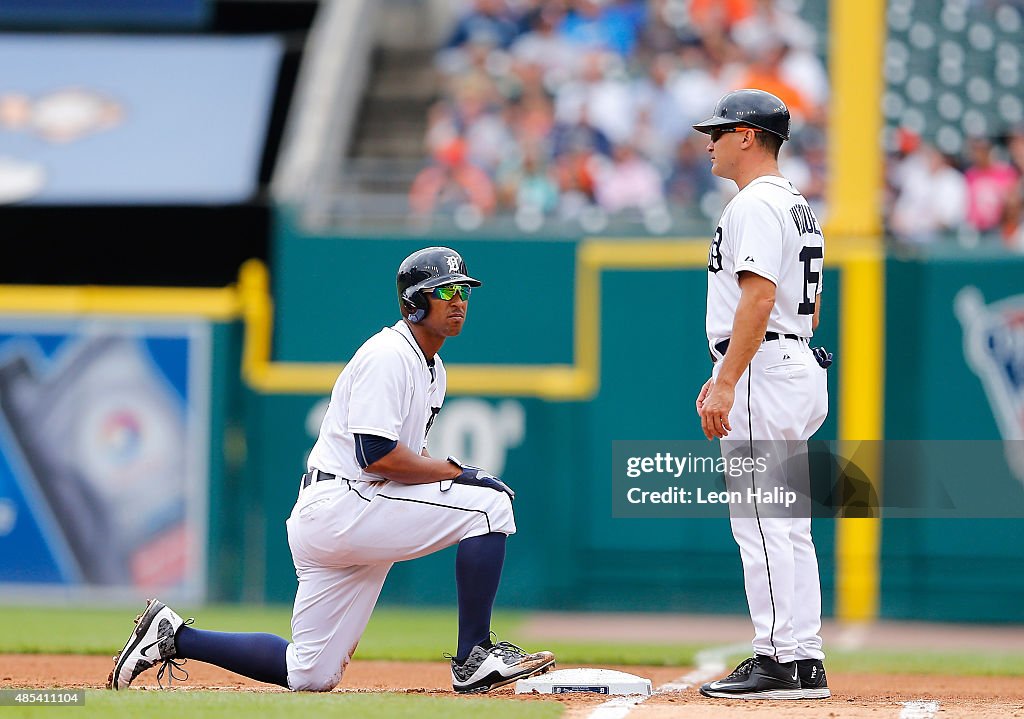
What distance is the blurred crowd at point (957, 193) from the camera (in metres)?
12.6

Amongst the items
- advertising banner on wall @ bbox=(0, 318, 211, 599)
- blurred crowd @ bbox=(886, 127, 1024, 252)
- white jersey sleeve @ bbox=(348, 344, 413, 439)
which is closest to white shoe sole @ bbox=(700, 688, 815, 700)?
white jersey sleeve @ bbox=(348, 344, 413, 439)

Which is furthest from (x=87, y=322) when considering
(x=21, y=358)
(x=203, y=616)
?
(x=203, y=616)

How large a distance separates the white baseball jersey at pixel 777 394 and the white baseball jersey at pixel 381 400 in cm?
105

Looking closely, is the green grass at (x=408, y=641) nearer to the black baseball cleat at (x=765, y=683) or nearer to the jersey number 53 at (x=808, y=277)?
the black baseball cleat at (x=765, y=683)

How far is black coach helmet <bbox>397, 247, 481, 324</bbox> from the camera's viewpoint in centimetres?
595

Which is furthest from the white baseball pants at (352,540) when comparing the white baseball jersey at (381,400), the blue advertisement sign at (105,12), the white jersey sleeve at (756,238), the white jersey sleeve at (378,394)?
the blue advertisement sign at (105,12)

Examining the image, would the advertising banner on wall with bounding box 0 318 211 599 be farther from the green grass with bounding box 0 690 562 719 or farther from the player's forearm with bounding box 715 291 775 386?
the player's forearm with bounding box 715 291 775 386

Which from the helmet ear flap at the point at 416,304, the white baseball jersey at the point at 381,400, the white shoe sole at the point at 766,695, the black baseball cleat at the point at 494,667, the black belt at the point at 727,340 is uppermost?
the helmet ear flap at the point at 416,304

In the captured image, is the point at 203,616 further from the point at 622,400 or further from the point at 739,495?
the point at 739,495

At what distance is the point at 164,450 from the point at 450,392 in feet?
6.32

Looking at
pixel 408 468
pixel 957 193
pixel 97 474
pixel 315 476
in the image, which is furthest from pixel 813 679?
pixel 957 193

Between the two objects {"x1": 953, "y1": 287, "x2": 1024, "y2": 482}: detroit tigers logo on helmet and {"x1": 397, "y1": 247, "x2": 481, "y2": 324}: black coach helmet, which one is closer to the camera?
{"x1": 397, "y1": 247, "x2": 481, "y2": 324}: black coach helmet

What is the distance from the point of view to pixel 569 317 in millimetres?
12062

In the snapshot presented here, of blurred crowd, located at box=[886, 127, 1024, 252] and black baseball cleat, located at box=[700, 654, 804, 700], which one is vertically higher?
blurred crowd, located at box=[886, 127, 1024, 252]
